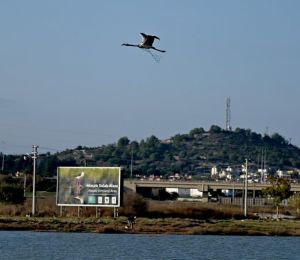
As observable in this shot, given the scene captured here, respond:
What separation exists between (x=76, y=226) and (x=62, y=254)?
24599mm

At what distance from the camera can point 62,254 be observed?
56.2m

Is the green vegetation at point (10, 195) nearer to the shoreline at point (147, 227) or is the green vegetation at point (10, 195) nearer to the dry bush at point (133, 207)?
the dry bush at point (133, 207)

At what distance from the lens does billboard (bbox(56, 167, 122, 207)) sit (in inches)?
3748

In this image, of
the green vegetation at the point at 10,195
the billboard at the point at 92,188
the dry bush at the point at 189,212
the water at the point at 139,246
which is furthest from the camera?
the green vegetation at the point at 10,195

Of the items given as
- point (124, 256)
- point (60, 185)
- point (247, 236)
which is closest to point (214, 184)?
point (60, 185)

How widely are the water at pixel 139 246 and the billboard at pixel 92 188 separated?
1854cm

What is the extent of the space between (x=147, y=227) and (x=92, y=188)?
50.3ft

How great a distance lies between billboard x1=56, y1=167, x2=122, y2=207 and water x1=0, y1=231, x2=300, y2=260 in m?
18.5

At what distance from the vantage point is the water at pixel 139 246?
56.7 m

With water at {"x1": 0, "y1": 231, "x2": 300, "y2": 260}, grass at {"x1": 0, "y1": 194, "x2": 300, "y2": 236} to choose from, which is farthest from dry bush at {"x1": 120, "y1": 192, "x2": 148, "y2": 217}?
water at {"x1": 0, "y1": 231, "x2": 300, "y2": 260}

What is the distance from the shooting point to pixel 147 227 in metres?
81.8

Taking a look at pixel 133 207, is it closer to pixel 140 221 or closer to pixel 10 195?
pixel 140 221

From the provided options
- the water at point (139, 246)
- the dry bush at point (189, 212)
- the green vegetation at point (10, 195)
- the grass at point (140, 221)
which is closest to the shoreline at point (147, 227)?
the grass at point (140, 221)

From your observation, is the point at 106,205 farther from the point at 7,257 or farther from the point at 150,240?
the point at 7,257
